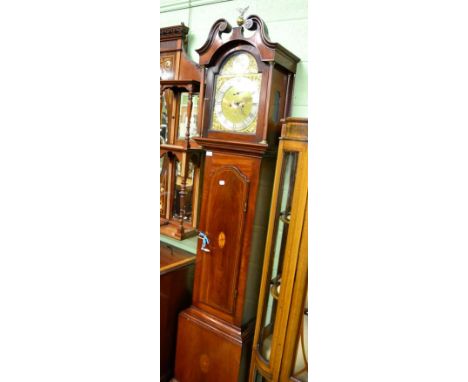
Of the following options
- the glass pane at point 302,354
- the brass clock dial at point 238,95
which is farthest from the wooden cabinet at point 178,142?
the glass pane at point 302,354

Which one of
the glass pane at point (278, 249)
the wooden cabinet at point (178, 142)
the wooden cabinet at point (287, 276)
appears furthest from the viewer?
the wooden cabinet at point (178, 142)

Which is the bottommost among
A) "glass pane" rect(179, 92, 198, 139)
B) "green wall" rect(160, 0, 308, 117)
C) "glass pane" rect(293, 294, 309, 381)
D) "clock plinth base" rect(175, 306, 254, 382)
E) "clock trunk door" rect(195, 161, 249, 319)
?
"clock plinth base" rect(175, 306, 254, 382)

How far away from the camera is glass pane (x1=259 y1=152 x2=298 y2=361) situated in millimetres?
1224

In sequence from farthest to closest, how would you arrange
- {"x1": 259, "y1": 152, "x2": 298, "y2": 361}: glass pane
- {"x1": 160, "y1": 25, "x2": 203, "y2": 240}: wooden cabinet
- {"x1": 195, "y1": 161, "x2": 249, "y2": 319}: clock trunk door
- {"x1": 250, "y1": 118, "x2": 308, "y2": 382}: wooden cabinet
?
{"x1": 160, "y1": 25, "x2": 203, "y2": 240}: wooden cabinet, {"x1": 195, "y1": 161, "x2": 249, "y2": 319}: clock trunk door, {"x1": 259, "y1": 152, "x2": 298, "y2": 361}: glass pane, {"x1": 250, "y1": 118, "x2": 308, "y2": 382}: wooden cabinet

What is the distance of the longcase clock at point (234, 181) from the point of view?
128 centimetres

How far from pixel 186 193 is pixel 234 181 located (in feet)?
1.53

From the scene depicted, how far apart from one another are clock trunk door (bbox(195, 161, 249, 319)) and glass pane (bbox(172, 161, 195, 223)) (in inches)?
11.4

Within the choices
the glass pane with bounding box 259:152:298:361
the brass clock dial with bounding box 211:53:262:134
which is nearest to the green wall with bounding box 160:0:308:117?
the brass clock dial with bounding box 211:53:262:134

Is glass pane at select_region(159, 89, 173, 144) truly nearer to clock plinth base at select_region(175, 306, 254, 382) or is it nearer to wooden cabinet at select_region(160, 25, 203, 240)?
wooden cabinet at select_region(160, 25, 203, 240)

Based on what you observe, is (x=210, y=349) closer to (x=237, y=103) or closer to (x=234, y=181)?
(x=234, y=181)

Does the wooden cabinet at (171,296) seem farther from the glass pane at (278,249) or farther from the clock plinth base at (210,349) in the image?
the glass pane at (278,249)
